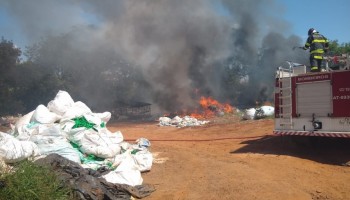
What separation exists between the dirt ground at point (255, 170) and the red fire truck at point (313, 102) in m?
0.68

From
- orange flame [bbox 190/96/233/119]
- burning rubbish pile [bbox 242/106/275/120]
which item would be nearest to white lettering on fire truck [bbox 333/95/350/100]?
burning rubbish pile [bbox 242/106/275/120]

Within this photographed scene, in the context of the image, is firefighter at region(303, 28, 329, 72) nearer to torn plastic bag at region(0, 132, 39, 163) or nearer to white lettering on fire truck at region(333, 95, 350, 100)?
white lettering on fire truck at region(333, 95, 350, 100)

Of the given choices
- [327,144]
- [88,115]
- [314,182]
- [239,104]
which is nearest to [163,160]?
[88,115]

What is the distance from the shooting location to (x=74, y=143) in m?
6.74

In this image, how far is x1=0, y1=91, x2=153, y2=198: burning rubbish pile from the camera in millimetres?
5641

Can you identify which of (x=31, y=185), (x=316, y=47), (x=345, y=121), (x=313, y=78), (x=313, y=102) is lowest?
(x=31, y=185)

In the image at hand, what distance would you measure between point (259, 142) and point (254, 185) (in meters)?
4.74

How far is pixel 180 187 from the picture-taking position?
581 cm

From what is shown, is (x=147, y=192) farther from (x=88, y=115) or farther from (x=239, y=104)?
(x=239, y=104)

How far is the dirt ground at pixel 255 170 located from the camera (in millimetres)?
5391

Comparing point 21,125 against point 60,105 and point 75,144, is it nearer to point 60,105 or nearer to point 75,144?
point 60,105

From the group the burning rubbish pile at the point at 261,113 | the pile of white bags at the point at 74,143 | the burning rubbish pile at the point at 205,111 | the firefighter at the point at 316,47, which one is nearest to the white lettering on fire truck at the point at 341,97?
the firefighter at the point at 316,47

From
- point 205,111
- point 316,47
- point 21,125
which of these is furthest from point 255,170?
point 205,111

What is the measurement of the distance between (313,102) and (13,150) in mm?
6088
